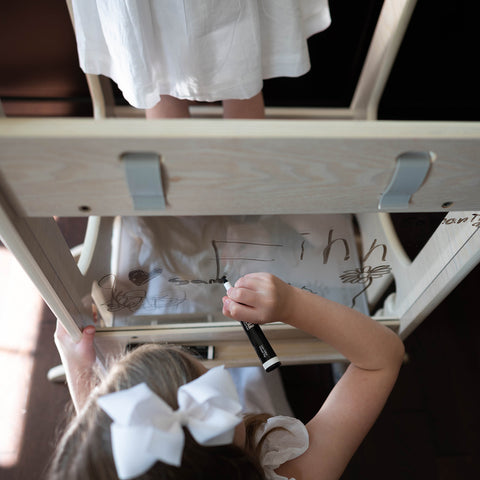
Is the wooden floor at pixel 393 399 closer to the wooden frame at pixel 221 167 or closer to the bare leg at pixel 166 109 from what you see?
the bare leg at pixel 166 109

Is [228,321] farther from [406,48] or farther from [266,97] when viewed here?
[406,48]

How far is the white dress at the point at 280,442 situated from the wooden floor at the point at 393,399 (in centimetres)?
50

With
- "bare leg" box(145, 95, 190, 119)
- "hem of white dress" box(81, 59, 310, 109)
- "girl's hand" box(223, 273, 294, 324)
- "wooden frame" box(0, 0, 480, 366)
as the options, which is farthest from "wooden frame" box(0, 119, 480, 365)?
"bare leg" box(145, 95, 190, 119)

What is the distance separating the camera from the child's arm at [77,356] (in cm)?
76

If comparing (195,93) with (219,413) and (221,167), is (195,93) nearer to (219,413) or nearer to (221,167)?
(221,167)

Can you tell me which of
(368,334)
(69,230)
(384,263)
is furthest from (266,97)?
(368,334)

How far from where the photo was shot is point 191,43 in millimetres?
684

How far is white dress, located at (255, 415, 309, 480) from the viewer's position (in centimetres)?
63

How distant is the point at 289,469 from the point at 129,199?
0.44m

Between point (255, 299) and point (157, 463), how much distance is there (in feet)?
0.72

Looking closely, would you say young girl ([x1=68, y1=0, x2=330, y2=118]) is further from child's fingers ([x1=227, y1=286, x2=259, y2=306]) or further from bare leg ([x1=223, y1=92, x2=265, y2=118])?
child's fingers ([x1=227, y1=286, x2=259, y2=306])

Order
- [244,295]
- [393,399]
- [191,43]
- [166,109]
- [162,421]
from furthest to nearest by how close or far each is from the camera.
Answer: [393,399], [166,109], [191,43], [244,295], [162,421]

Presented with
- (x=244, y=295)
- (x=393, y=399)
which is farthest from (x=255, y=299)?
(x=393, y=399)

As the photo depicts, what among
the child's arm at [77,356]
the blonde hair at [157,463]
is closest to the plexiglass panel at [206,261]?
the child's arm at [77,356]
